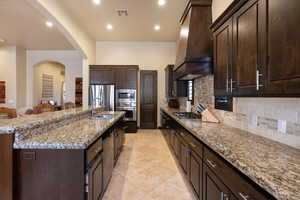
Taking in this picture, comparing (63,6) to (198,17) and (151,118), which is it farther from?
(151,118)

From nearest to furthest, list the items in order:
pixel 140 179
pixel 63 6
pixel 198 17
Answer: pixel 140 179, pixel 198 17, pixel 63 6

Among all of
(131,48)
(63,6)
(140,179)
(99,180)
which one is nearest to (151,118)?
(131,48)

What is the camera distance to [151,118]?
22.7ft

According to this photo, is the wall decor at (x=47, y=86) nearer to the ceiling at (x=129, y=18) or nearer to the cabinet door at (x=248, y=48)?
the ceiling at (x=129, y=18)

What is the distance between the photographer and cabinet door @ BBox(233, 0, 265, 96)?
1405 mm

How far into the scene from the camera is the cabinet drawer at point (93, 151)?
5.30 ft

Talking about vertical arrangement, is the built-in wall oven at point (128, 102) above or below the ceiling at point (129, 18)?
below

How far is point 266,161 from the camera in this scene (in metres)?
1.17

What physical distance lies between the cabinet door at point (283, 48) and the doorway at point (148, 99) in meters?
5.63

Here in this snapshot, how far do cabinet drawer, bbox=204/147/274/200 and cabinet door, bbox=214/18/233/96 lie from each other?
795mm

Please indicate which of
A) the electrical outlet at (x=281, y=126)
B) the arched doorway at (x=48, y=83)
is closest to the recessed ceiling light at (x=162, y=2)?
the electrical outlet at (x=281, y=126)

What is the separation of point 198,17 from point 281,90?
2.37 metres

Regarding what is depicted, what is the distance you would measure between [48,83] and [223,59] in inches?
369

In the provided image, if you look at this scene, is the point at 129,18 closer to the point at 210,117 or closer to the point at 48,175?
the point at 210,117
